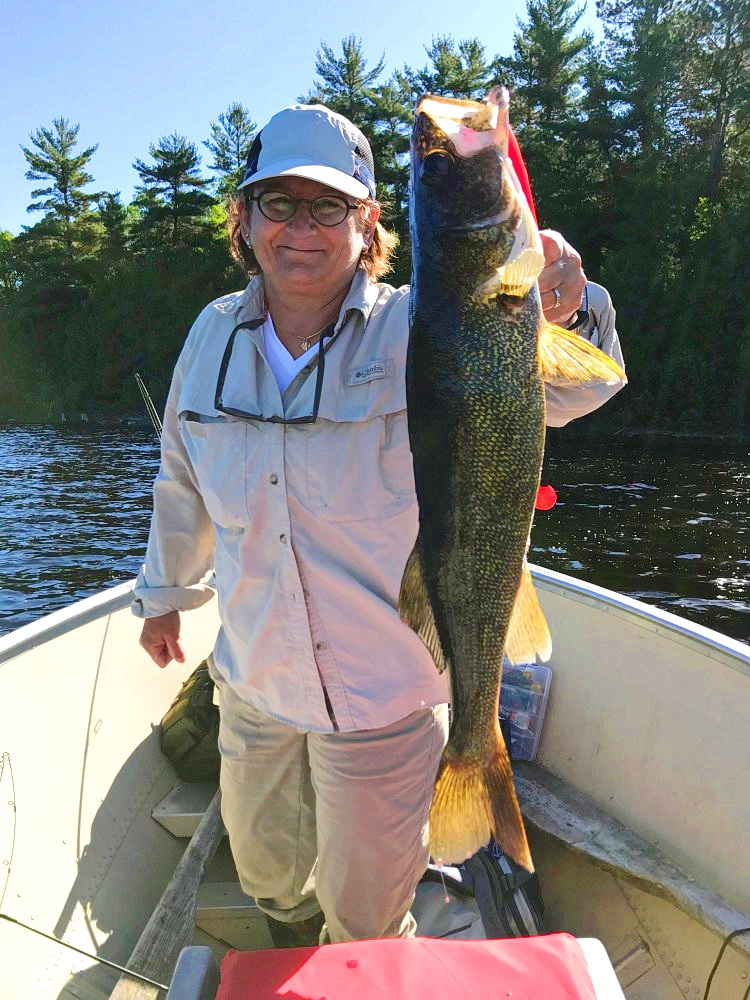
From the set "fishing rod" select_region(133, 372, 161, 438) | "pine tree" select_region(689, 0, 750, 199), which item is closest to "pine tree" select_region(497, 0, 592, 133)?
"pine tree" select_region(689, 0, 750, 199)

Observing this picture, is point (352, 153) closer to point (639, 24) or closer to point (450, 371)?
point (450, 371)

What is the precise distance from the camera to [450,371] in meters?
1.65

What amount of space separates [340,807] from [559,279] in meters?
1.54

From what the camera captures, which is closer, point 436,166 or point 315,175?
point 436,166

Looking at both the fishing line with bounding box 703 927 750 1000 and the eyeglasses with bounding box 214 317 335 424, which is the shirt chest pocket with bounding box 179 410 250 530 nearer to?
the eyeglasses with bounding box 214 317 335 424

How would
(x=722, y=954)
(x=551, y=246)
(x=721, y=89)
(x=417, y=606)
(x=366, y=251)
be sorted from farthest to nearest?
(x=721, y=89) < (x=722, y=954) < (x=366, y=251) < (x=417, y=606) < (x=551, y=246)

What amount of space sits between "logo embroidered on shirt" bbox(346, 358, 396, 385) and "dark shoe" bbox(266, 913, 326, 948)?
71.2 inches

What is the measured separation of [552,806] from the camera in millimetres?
3311

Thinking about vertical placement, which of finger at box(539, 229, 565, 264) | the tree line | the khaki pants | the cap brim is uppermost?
the tree line

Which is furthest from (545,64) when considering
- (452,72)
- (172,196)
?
(172,196)

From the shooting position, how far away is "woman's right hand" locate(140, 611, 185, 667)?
2650 mm

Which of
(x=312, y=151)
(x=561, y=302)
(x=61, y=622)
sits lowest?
(x=61, y=622)

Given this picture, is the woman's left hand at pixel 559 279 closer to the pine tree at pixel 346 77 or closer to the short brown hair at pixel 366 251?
the short brown hair at pixel 366 251

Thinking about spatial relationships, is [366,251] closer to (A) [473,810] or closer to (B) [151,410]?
(A) [473,810]
